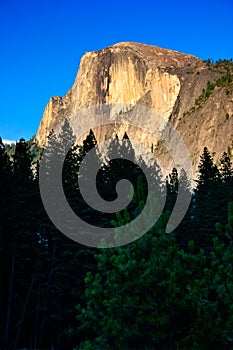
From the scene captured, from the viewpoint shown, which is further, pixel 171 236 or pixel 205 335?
pixel 171 236

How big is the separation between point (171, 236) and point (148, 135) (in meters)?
165

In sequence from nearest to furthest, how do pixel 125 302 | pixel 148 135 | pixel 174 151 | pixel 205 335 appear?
pixel 205 335 → pixel 125 302 → pixel 174 151 → pixel 148 135

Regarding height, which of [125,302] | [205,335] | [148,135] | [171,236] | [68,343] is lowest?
[68,343]

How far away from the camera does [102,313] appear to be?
12820 millimetres

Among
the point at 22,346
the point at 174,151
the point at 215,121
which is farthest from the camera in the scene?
the point at 174,151

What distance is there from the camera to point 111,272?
41.9 ft

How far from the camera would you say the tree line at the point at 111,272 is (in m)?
11.3

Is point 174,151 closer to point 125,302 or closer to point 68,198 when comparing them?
point 68,198

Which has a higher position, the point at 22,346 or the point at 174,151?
the point at 174,151

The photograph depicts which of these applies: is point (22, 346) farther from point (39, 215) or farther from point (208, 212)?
point (208, 212)

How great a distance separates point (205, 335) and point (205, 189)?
34.4m

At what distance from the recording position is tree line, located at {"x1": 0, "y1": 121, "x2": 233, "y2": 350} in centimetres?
1127

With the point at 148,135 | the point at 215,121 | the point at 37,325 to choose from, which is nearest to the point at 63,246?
the point at 37,325

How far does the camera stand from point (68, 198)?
30562 mm
